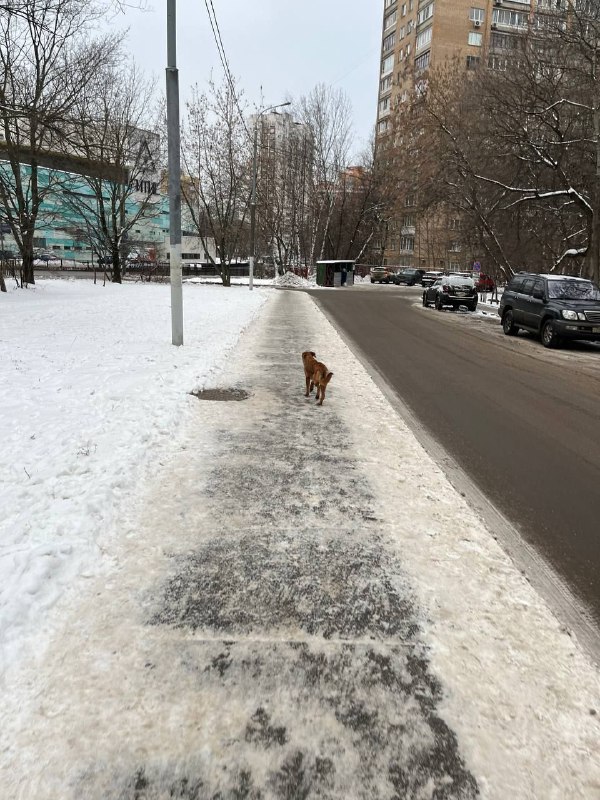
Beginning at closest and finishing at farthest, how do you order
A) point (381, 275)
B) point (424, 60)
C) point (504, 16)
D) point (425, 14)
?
point (381, 275) < point (425, 14) < point (504, 16) < point (424, 60)

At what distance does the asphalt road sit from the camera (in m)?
3.70

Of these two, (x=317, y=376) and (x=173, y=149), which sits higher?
(x=173, y=149)

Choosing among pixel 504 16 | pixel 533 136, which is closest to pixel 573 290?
pixel 533 136

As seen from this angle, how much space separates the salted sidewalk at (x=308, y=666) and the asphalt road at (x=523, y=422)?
20.9 inches

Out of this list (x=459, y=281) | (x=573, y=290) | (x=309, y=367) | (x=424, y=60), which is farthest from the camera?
(x=424, y=60)

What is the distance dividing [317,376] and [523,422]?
2.67 meters

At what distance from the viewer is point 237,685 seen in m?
2.20

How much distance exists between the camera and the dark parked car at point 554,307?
12844 mm

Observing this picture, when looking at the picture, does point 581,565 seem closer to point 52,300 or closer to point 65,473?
point 65,473

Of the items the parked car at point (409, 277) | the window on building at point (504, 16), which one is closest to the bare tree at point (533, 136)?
the parked car at point (409, 277)

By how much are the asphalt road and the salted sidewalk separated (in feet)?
1.74

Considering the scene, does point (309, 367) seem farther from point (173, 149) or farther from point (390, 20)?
point (390, 20)

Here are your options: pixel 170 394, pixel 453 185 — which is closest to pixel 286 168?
pixel 453 185

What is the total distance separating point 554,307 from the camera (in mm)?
13359
